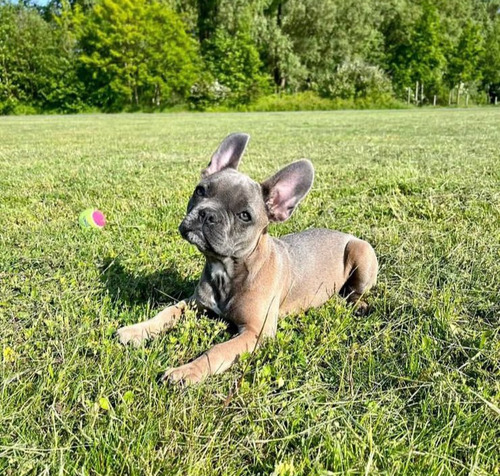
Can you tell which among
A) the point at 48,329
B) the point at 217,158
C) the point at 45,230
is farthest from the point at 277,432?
the point at 45,230

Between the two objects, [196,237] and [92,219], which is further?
[92,219]

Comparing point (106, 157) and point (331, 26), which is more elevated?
point (331, 26)

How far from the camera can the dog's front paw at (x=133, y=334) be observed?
2447 mm

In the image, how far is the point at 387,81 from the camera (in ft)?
141

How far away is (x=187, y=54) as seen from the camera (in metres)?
43.5

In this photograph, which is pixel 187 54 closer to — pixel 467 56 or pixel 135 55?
pixel 135 55

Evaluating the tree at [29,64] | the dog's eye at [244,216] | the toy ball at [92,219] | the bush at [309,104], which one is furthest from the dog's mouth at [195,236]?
the tree at [29,64]

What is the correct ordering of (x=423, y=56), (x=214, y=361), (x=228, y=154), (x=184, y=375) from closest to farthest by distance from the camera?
1. (x=184, y=375)
2. (x=214, y=361)
3. (x=228, y=154)
4. (x=423, y=56)

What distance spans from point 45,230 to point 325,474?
3565 millimetres

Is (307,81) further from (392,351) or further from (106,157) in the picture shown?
(392,351)

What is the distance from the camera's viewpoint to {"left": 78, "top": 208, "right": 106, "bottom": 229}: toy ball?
14.6 feet

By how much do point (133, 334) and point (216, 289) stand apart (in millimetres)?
607

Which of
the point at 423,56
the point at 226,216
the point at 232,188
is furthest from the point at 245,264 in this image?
the point at 423,56

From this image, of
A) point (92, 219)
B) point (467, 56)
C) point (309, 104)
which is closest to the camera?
point (92, 219)
